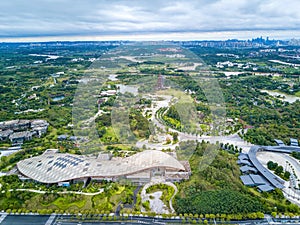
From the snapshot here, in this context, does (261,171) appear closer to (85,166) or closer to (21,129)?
(85,166)

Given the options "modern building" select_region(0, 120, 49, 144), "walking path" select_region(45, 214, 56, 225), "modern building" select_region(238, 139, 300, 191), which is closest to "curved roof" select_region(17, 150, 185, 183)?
"walking path" select_region(45, 214, 56, 225)

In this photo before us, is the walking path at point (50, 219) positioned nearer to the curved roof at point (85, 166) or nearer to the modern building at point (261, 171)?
the curved roof at point (85, 166)

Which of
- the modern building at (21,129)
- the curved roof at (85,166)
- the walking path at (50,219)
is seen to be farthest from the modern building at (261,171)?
the modern building at (21,129)

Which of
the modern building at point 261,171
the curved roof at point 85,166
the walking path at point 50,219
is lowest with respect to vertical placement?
the walking path at point 50,219

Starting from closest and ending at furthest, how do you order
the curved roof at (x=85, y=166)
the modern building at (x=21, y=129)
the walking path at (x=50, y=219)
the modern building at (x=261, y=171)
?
the walking path at (x=50, y=219)
the modern building at (x=261, y=171)
the curved roof at (x=85, y=166)
the modern building at (x=21, y=129)

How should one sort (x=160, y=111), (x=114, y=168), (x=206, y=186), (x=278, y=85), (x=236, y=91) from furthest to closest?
(x=278, y=85)
(x=236, y=91)
(x=160, y=111)
(x=114, y=168)
(x=206, y=186)

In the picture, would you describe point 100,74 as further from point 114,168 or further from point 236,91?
point 114,168

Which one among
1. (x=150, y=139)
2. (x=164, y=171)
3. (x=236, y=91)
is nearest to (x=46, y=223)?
(x=164, y=171)

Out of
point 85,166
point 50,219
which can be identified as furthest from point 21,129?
point 50,219

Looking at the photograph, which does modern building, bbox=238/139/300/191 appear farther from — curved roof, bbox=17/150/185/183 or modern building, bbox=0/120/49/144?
modern building, bbox=0/120/49/144
